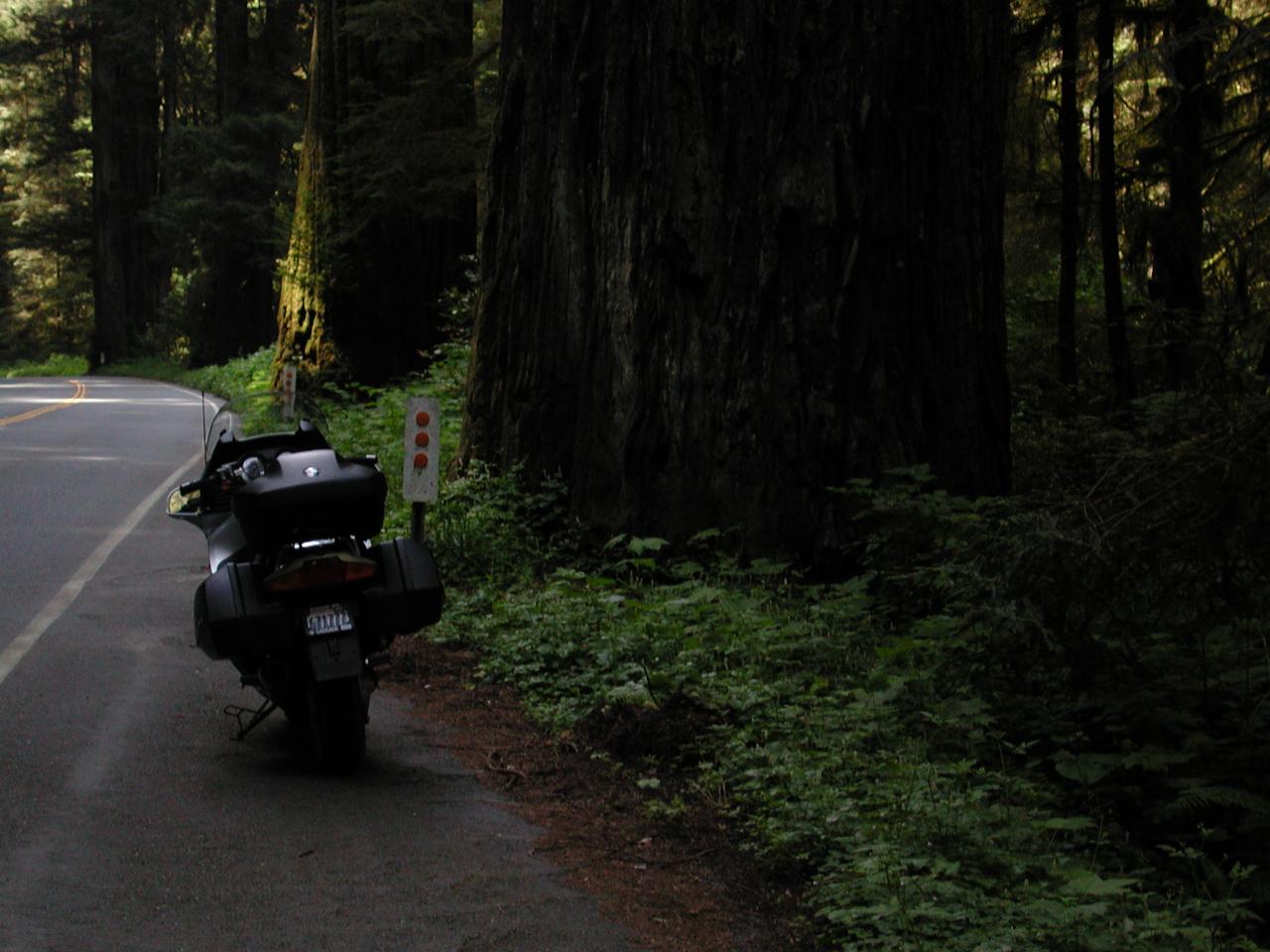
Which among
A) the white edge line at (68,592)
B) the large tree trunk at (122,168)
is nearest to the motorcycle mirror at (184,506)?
the white edge line at (68,592)

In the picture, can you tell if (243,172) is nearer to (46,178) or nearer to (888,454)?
(46,178)

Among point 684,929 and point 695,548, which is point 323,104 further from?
point 684,929

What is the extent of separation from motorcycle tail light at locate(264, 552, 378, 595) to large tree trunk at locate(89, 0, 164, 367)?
5510 cm

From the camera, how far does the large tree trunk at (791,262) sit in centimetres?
1005

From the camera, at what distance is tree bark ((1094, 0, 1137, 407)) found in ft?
53.2

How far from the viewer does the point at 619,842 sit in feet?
19.6

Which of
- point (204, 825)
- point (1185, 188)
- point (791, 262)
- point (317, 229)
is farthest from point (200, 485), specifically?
point (317, 229)

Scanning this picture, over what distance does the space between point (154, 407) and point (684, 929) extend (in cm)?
3167

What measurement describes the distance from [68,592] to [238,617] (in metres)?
5.35

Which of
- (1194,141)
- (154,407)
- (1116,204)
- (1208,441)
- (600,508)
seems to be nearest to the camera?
(1208,441)

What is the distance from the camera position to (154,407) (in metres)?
34.6

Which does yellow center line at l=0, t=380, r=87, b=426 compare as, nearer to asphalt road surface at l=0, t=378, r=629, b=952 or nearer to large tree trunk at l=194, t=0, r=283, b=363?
large tree trunk at l=194, t=0, r=283, b=363

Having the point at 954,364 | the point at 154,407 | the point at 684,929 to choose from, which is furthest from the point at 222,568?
the point at 154,407

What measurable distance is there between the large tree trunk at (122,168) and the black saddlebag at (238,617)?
55.0 metres
